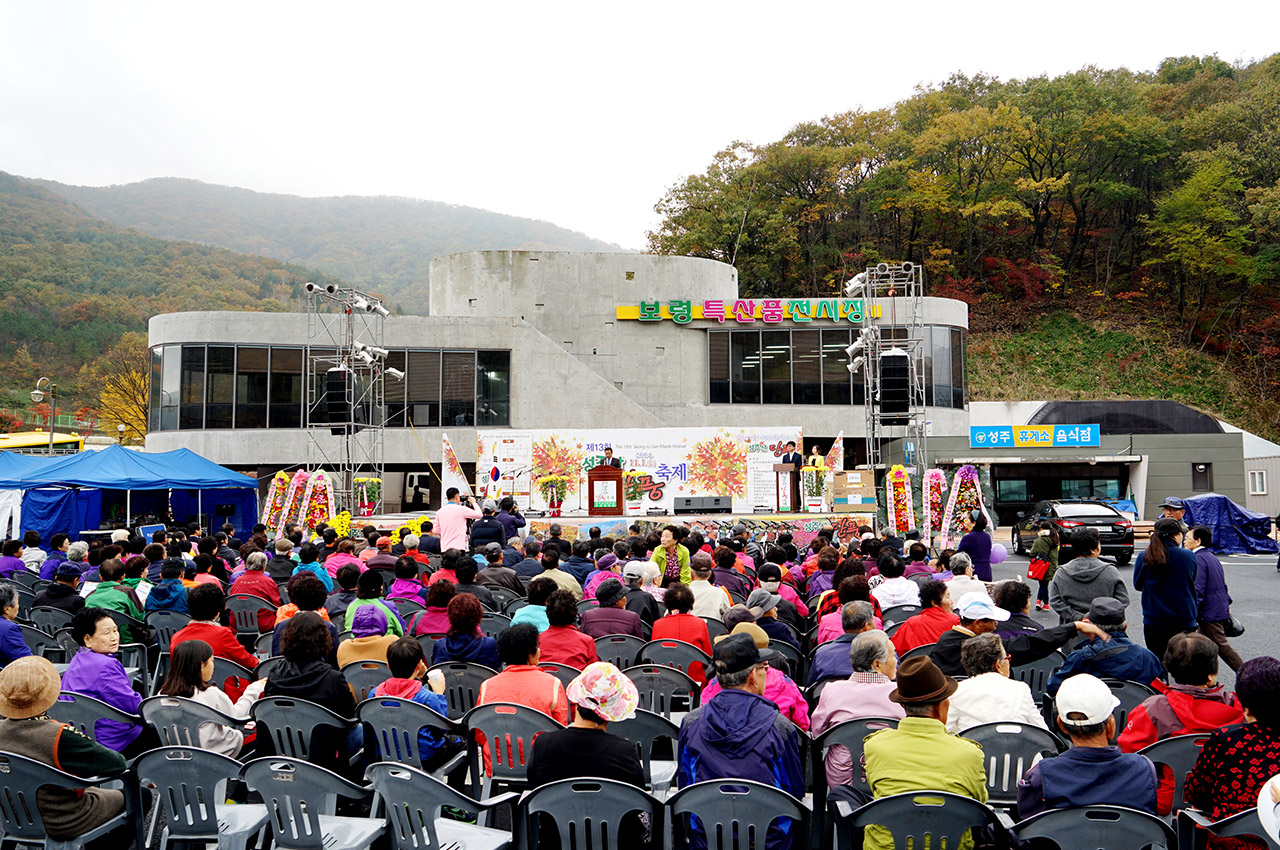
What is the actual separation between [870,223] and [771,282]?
7.18 metres

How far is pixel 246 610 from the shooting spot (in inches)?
336

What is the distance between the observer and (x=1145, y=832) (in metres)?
3.06

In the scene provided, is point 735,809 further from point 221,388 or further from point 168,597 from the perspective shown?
point 221,388

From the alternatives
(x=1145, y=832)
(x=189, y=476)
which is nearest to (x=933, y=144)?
(x=189, y=476)

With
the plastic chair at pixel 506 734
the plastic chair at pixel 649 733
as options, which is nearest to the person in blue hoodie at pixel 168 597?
the plastic chair at pixel 506 734

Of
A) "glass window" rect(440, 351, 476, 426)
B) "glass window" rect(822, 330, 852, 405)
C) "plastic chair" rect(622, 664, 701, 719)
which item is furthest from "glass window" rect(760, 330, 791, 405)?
"plastic chair" rect(622, 664, 701, 719)

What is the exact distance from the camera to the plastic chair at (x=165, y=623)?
25.7 feet

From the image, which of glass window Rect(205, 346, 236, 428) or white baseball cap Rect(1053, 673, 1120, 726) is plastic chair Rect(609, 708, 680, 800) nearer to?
white baseball cap Rect(1053, 673, 1120, 726)

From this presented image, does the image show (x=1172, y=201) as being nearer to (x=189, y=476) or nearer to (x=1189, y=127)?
(x=1189, y=127)

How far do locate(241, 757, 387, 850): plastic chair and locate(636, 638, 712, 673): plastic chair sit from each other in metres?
2.59

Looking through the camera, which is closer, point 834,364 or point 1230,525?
point 1230,525

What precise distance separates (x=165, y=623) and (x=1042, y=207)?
2039 inches

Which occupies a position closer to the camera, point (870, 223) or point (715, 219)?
point (715, 219)

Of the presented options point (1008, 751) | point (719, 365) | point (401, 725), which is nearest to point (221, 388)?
point (719, 365)
